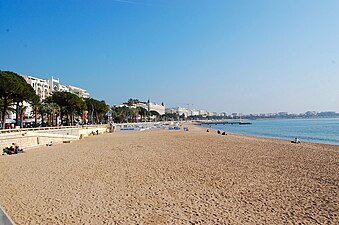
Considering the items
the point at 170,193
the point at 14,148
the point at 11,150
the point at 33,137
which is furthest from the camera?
the point at 33,137

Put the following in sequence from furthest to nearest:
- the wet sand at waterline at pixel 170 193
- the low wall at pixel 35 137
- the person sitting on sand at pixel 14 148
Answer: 1. the low wall at pixel 35 137
2. the person sitting on sand at pixel 14 148
3. the wet sand at waterline at pixel 170 193

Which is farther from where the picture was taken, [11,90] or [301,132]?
[301,132]

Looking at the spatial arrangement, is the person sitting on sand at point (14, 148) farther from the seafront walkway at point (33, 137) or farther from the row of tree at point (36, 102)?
the row of tree at point (36, 102)

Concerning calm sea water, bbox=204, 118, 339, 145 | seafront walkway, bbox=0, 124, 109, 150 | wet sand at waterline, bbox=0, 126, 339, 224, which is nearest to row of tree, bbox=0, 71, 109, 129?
seafront walkway, bbox=0, 124, 109, 150

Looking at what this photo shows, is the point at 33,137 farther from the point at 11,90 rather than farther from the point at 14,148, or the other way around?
the point at 11,90

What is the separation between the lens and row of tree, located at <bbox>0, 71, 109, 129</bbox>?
93.5 ft

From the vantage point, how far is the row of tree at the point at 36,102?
2848cm

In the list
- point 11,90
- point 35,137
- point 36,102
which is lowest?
point 35,137

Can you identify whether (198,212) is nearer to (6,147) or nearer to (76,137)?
(6,147)

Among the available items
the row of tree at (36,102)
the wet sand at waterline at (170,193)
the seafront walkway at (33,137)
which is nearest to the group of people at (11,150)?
the seafront walkway at (33,137)

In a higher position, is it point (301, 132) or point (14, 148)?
point (14, 148)

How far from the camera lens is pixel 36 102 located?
3344 cm

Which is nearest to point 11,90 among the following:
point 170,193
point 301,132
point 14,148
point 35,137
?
point 35,137

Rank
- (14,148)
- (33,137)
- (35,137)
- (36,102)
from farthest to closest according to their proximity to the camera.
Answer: (36,102), (35,137), (33,137), (14,148)
